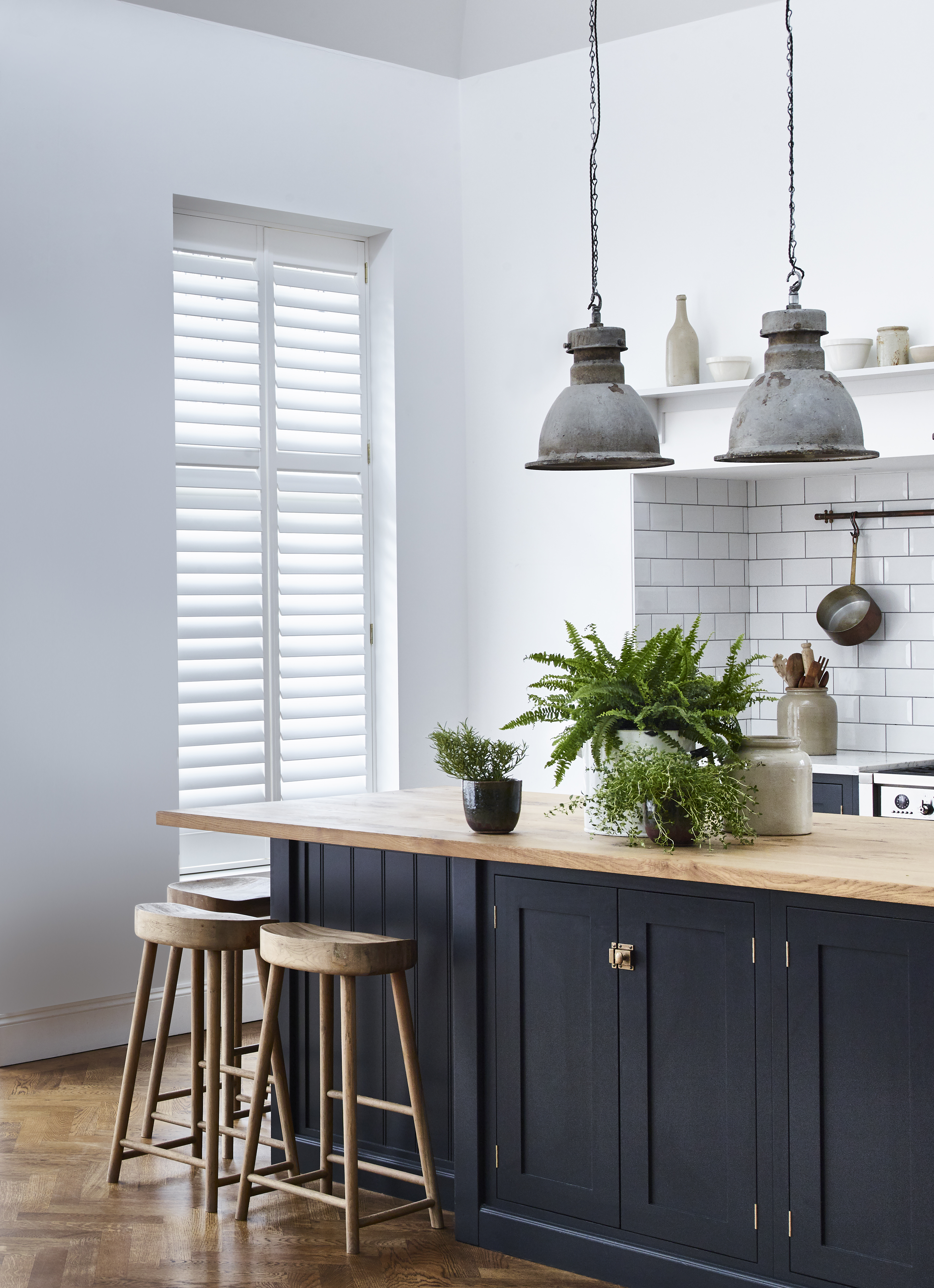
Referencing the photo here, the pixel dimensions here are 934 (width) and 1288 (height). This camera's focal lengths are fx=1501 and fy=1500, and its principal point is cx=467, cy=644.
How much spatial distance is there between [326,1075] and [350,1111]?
295mm

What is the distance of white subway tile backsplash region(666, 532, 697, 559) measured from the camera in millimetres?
6020

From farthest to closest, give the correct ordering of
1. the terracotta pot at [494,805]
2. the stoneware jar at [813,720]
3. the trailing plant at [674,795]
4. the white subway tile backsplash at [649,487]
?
the white subway tile backsplash at [649,487]
the stoneware jar at [813,720]
the terracotta pot at [494,805]
the trailing plant at [674,795]

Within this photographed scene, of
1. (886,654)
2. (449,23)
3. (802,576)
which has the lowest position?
(886,654)

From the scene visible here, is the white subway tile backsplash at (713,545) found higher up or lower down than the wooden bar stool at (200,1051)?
higher up

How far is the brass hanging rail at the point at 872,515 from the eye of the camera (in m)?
5.63

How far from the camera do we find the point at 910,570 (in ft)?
18.7

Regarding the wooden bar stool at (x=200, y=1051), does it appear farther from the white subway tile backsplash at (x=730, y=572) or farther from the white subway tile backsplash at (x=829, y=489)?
the white subway tile backsplash at (x=829, y=489)

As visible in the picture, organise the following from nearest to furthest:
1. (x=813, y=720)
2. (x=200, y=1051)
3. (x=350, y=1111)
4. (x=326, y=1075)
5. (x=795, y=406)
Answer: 1. (x=795, y=406)
2. (x=350, y=1111)
3. (x=326, y=1075)
4. (x=200, y=1051)
5. (x=813, y=720)

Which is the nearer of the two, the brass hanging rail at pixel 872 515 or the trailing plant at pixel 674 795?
the trailing plant at pixel 674 795

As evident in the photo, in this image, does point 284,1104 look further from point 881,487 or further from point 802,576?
point 881,487

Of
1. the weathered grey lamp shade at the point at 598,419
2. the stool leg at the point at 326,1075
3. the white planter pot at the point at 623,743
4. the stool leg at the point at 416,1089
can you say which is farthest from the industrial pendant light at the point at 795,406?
the stool leg at the point at 326,1075

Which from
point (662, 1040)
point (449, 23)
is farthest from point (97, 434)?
point (662, 1040)

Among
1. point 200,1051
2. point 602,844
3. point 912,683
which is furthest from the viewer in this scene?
point 912,683

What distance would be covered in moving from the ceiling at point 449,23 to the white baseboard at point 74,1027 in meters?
3.73
